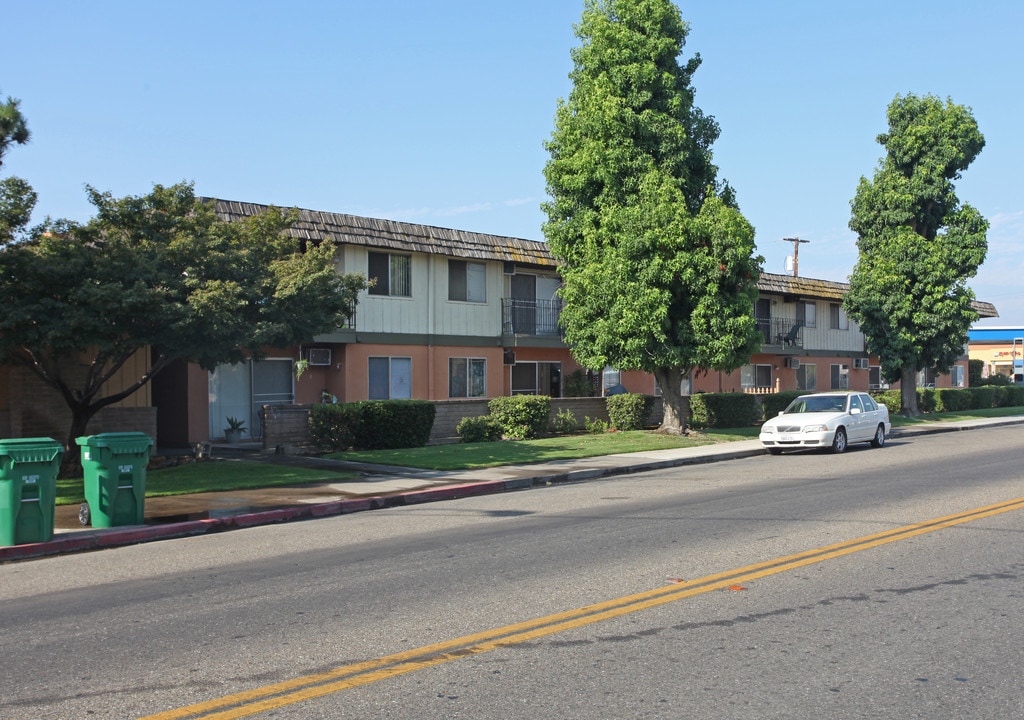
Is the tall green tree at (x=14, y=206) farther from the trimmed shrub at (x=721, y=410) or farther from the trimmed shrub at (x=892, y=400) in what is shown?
the trimmed shrub at (x=892, y=400)

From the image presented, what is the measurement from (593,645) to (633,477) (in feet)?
39.0

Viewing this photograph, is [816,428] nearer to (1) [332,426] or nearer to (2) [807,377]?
(1) [332,426]

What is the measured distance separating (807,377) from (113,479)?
35.9 metres

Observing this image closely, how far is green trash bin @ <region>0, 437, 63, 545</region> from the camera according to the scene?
10695mm

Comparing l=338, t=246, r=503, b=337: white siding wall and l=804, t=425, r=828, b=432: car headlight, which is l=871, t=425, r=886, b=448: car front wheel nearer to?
l=804, t=425, r=828, b=432: car headlight

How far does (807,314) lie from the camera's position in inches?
1677

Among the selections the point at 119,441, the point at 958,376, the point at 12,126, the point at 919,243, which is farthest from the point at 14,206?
the point at 958,376

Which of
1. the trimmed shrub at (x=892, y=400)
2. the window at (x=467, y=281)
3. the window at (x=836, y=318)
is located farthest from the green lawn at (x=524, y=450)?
the window at (x=836, y=318)

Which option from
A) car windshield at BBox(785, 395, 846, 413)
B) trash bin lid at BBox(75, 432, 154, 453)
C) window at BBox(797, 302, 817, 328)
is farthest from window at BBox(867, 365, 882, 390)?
trash bin lid at BBox(75, 432, 154, 453)

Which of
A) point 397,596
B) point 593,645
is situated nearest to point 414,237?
point 397,596

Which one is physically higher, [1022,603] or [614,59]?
[614,59]

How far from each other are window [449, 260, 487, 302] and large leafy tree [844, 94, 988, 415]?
51.5 feet

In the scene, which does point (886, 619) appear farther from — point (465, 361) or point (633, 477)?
point (465, 361)

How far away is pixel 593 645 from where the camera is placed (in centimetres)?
621
